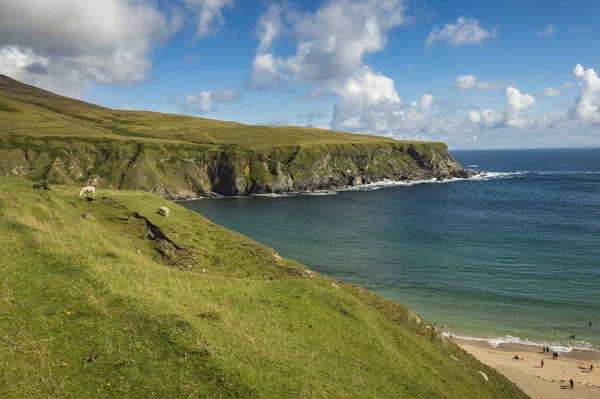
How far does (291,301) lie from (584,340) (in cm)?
4614

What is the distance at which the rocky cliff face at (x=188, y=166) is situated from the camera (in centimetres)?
13250

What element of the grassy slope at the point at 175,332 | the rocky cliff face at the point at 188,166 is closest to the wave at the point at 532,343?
the grassy slope at the point at 175,332

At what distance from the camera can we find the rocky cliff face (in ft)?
A: 435

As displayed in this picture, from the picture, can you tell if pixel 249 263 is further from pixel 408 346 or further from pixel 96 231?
pixel 408 346

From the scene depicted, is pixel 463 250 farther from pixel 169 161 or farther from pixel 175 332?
pixel 169 161

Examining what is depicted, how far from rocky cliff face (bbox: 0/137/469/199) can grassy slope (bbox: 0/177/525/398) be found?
381 ft

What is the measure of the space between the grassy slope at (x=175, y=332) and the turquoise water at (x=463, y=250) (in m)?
25.7

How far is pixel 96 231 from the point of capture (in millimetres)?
32281

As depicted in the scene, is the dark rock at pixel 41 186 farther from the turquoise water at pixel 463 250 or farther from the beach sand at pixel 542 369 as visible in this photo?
the beach sand at pixel 542 369

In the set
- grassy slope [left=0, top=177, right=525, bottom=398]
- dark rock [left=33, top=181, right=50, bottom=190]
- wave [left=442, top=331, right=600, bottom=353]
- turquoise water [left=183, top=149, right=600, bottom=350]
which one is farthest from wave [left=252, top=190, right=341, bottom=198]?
grassy slope [left=0, top=177, right=525, bottom=398]

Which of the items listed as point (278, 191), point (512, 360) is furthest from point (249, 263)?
point (278, 191)

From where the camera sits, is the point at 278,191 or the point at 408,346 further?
the point at 278,191

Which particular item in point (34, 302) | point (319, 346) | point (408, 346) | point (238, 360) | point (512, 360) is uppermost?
point (34, 302)

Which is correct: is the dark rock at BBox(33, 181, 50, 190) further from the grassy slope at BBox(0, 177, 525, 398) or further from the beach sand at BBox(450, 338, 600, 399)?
the beach sand at BBox(450, 338, 600, 399)
